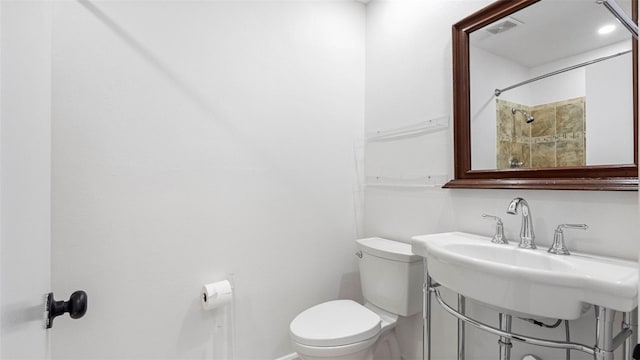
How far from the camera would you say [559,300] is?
792 mm

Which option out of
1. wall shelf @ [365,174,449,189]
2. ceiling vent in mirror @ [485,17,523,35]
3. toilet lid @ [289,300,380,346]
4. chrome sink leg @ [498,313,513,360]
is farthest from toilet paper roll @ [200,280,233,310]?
ceiling vent in mirror @ [485,17,523,35]

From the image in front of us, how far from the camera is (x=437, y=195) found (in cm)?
156

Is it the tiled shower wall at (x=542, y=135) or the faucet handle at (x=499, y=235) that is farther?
the faucet handle at (x=499, y=235)

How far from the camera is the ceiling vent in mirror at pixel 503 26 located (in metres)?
1.29

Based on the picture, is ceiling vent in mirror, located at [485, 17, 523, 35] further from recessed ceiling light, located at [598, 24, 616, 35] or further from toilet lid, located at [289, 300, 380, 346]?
toilet lid, located at [289, 300, 380, 346]

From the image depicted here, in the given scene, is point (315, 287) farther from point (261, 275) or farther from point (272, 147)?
point (272, 147)

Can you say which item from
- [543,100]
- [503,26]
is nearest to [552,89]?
[543,100]

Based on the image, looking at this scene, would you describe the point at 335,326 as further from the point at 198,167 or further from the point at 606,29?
the point at 606,29

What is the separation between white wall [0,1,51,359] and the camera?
1.43 ft

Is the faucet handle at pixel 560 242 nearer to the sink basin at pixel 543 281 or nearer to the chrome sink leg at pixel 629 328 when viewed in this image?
the sink basin at pixel 543 281

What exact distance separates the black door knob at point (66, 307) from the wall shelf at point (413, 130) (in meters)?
1.55

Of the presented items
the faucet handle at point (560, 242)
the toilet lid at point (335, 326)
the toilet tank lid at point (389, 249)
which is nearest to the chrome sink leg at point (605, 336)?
the faucet handle at point (560, 242)

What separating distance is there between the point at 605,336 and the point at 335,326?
0.96 m

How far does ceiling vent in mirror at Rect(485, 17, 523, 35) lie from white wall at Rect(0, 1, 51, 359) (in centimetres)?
157
